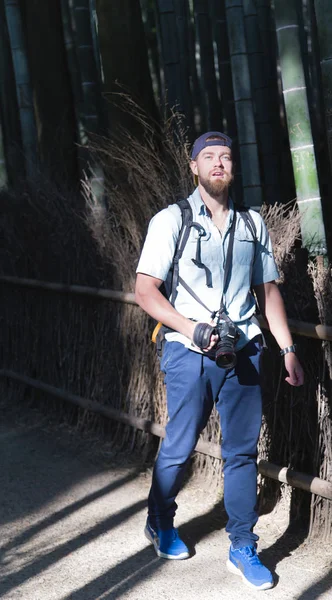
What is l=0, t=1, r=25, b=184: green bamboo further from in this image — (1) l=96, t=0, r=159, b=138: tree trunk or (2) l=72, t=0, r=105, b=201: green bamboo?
(1) l=96, t=0, r=159, b=138: tree trunk

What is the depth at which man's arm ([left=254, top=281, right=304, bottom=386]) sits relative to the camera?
3.52 metres

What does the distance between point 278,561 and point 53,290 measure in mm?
2833

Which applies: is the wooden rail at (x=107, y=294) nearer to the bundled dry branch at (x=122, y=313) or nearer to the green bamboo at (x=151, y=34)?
the bundled dry branch at (x=122, y=313)

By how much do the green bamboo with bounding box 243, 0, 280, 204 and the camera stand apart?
17.0 feet

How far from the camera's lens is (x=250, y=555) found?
142 inches

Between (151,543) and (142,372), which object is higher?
(142,372)

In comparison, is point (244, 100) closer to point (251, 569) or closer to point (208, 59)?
point (208, 59)

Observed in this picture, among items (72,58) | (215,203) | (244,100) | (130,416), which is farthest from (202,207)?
(72,58)

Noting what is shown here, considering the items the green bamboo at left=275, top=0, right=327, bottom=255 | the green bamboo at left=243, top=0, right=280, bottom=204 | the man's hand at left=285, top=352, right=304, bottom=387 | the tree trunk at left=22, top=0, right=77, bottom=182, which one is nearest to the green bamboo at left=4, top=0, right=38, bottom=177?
the tree trunk at left=22, top=0, right=77, bottom=182

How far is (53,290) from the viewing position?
614 cm

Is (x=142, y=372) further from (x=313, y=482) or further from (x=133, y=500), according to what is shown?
(x=313, y=482)

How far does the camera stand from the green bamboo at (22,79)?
8.30m

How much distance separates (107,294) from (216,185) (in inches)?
81.2

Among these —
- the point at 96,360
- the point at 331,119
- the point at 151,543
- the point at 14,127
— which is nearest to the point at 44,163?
the point at 14,127
